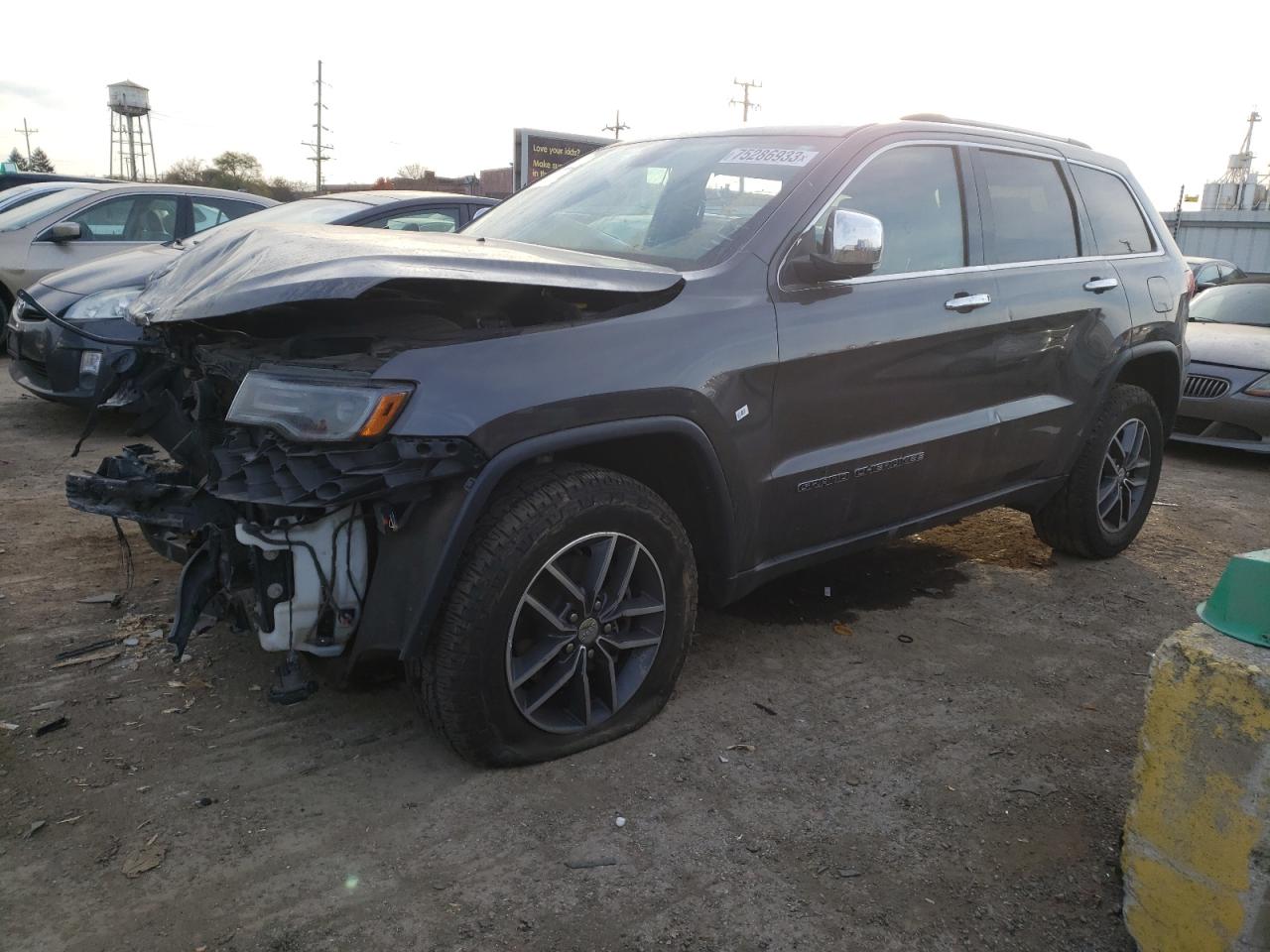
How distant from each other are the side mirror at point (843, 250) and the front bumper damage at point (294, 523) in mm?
1301

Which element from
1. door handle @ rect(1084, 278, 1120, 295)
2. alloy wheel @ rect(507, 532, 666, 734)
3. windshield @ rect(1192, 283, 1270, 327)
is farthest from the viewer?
windshield @ rect(1192, 283, 1270, 327)

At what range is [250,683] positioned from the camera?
3.29 meters

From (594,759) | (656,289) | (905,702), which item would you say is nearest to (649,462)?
(656,289)

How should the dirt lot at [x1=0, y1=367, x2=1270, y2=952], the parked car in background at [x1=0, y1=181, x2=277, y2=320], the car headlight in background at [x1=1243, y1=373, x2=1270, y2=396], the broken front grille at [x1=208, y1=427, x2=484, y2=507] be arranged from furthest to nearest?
the parked car in background at [x1=0, y1=181, x2=277, y2=320] → the car headlight in background at [x1=1243, y1=373, x2=1270, y2=396] → the broken front grille at [x1=208, y1=427, x2=484, y2=507] → the dirt lot at [x1=0, y1=367, x2=1270, y2=952]

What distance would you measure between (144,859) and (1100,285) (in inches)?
164

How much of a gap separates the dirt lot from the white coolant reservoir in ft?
1.49

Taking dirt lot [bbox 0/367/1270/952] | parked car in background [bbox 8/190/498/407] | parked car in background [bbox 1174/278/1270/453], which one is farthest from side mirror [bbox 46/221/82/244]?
parked car in background [bbox 1174/278/1270/453]

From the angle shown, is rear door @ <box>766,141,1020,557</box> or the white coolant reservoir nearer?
the white coolant reservoir

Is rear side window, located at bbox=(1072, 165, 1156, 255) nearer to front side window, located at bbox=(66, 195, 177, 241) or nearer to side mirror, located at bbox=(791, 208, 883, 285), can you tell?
side mirror, located at bbox=(791, 208, 883, 285)

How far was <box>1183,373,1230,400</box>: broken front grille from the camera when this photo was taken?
297 inches

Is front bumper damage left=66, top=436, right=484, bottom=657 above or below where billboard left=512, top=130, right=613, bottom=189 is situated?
below

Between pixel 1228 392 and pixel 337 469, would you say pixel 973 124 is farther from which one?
pixel 1228 392

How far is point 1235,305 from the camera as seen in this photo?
8.93m

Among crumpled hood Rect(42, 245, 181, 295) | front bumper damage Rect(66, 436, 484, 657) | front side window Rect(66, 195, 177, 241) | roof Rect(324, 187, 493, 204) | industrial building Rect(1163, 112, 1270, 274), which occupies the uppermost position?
industrial building Rect(1163, 112, 1270, 274)
